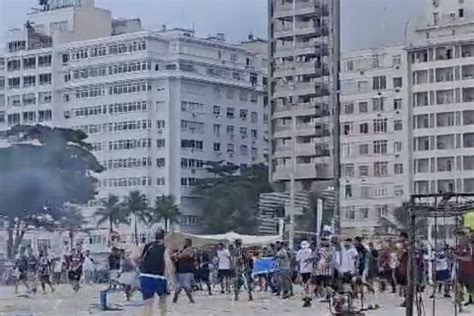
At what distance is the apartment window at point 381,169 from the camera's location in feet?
219

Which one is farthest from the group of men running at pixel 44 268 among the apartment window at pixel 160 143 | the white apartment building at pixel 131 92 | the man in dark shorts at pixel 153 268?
the apartment window at pixel 160 143

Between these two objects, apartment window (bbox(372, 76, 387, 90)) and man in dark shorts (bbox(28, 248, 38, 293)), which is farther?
apartment window (bbox(372, 76, 387, 90))

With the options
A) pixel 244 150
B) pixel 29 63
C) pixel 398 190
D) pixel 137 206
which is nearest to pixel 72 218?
pixel 29 63

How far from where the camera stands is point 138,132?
64250mm

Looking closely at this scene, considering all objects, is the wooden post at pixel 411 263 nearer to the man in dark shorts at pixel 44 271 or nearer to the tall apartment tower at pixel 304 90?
the man in dark shorts at pixel 44 271

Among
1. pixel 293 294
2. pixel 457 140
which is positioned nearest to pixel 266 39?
pixel 457 140

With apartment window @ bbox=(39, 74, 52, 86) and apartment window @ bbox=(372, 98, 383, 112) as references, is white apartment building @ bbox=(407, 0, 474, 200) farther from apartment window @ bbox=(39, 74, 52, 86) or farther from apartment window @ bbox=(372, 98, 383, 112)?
apartment window @ bbox=(39, 74, 52, 86)

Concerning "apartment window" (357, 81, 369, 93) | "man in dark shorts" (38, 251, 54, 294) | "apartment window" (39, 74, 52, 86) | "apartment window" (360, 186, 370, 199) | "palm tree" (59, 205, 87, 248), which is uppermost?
"apartment window" (357, 81, 369, 93)

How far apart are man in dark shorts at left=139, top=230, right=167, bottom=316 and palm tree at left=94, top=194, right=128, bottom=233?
144 ft

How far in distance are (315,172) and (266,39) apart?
852 cm

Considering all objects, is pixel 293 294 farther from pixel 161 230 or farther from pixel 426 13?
pixel 426 13

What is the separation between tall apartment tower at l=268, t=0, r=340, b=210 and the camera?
218 ft

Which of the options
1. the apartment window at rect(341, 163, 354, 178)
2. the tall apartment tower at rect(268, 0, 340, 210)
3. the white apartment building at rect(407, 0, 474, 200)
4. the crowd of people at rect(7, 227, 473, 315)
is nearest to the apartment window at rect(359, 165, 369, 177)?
the apartment window at rect(341, 163, 354, 178)

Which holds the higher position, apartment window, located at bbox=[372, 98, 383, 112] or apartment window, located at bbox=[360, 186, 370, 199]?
apartment window, located at bbox=[372, 98, 383, 112]
